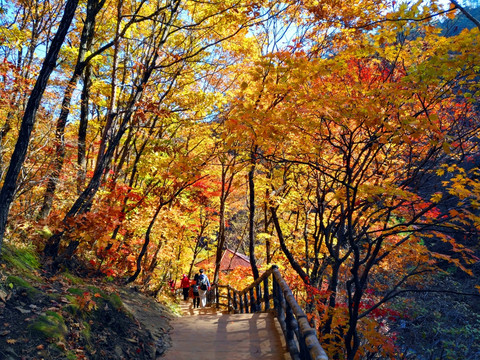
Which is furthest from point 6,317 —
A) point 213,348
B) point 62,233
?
point 62,233

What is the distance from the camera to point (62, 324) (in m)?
4.40

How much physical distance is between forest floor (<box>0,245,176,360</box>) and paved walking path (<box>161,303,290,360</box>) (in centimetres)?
46

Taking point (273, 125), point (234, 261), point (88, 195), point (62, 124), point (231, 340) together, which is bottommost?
point (231, 340)

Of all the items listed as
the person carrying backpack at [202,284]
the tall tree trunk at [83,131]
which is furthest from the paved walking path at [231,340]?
the person carrying backpack at [202,284]

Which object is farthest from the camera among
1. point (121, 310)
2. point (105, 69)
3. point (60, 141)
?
point (105, 69)

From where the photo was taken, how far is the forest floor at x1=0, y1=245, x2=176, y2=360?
12.5 feet

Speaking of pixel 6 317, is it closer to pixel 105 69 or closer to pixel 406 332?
pixel 105 69

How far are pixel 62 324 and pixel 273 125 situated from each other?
4.86m

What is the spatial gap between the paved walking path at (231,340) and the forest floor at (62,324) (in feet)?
1.50

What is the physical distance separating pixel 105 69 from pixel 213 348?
10482mm

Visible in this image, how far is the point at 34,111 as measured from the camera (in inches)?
161

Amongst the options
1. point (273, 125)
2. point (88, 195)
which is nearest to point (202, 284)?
point (88, 195)

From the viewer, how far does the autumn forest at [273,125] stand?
5277mm

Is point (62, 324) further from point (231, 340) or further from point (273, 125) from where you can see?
A: point (273, 125)
